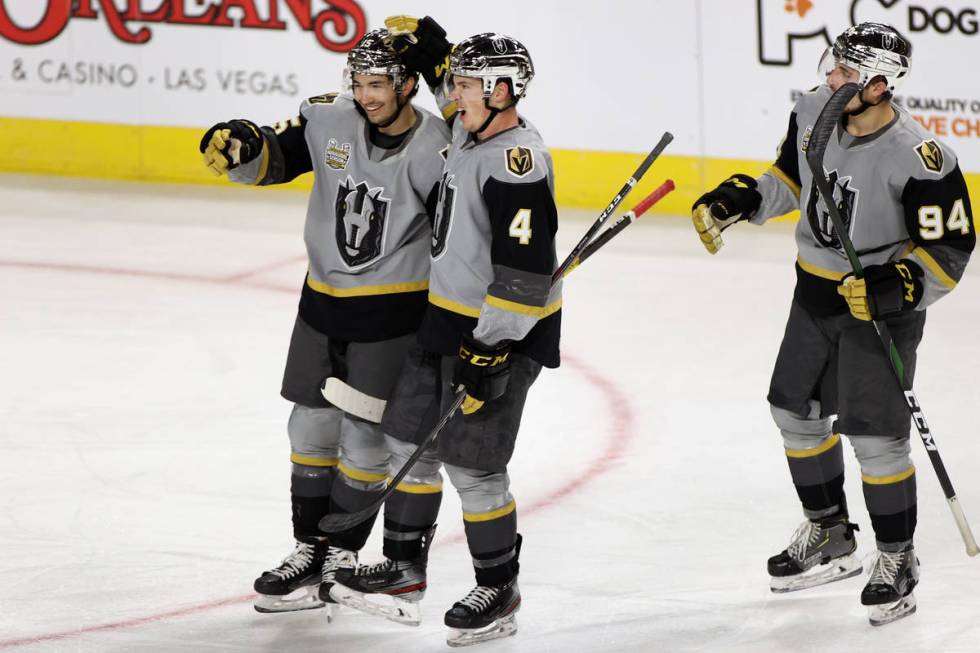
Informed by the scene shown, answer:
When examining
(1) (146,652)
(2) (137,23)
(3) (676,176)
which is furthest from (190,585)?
(2) (137,23)

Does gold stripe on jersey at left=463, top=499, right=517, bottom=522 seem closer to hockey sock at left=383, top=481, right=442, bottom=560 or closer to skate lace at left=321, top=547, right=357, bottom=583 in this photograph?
hockey sock at left=383, top=481, right=442, bottom=560

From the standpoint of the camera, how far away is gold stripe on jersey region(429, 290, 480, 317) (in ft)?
10.6

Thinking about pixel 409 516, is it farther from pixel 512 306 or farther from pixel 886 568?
pixel 886 568

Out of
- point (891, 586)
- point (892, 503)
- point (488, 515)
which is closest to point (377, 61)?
point (488, 515)

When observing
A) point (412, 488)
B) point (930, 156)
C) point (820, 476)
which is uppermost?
point (930, 156)

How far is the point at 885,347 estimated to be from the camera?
3.35 meters

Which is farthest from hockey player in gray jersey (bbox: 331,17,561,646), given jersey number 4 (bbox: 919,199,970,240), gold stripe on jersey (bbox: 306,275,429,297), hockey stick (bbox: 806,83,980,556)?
jersey number 4 (bbox: 919,199,970,240)

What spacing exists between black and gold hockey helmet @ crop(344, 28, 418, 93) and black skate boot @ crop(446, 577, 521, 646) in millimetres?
1069

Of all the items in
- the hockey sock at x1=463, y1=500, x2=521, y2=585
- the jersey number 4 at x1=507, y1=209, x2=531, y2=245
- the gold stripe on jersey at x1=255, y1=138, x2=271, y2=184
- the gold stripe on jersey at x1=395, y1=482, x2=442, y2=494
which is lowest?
the hockey sock at x1=463, y1=500, x2=521, y2=585

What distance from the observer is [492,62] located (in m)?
3.13

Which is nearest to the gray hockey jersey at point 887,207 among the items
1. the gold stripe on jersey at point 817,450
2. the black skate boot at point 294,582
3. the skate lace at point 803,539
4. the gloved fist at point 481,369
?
the gold stripe on jersey at point 817,450

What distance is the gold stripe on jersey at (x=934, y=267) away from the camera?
3262 mm

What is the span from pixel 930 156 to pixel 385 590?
1447mm

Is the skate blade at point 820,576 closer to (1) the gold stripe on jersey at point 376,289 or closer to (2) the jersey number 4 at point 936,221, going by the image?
(2) the jersey number 4 at point 936,221
